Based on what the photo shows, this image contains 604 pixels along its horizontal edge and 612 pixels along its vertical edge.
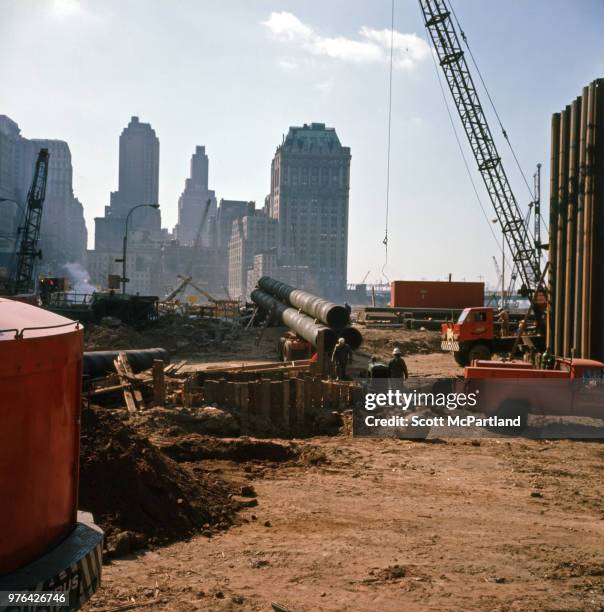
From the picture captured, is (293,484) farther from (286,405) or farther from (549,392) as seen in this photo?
(549,392)

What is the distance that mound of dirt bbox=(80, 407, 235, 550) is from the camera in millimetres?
7977

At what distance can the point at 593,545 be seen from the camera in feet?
28.2

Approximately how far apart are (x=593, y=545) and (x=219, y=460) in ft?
20.9

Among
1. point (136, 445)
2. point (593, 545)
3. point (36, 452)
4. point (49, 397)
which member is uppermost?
point (49, 397)

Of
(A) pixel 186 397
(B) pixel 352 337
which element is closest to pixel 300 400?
(A) pixel 186 397

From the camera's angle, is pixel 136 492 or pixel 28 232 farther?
pixel 28 232

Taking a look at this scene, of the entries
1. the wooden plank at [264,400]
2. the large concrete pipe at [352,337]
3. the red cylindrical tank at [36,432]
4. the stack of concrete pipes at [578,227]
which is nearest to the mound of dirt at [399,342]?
the large concrete pipe at [352,337]

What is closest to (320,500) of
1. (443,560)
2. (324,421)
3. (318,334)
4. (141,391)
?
(443,560)

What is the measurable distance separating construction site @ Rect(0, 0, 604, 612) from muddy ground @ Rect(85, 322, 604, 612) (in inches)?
1.3

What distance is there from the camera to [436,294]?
1999 inches

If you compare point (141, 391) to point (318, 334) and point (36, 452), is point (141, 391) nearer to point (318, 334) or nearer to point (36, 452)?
point (318, 334)

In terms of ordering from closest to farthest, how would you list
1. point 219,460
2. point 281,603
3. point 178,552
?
point 281,603 → point 178,552 → point 219,460
